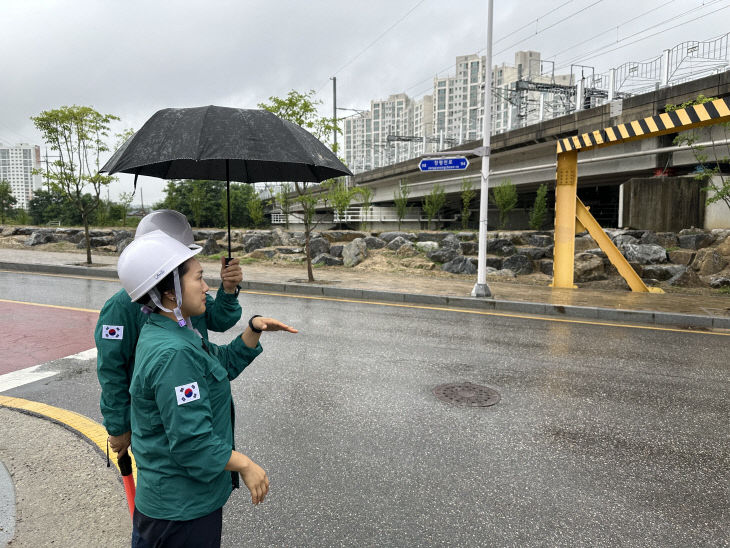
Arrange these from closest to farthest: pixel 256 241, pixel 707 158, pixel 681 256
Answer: pixel 681 256
pixel 707 158
pixel 256 241

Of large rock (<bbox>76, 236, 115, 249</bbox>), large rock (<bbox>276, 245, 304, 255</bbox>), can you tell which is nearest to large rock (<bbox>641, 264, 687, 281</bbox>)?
large rock (<bbox>276, 245, 304, 255</bbox>)

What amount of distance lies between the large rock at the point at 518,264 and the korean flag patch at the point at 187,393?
541 inches

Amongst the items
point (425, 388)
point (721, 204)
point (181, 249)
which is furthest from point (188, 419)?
point (721, 204)

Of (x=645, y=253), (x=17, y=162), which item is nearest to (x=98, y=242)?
(x=645, y=253)

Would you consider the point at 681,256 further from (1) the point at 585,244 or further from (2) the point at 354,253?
(2) the point at 354,253

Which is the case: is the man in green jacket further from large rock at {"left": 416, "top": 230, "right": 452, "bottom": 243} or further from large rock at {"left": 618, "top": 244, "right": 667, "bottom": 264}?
large rock at {"left": 416, "top": 230, "right": 452, "bottom": 243}

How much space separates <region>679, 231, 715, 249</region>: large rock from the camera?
1332cm

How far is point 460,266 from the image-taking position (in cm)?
1477

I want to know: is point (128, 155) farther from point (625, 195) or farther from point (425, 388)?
point (625, 195)

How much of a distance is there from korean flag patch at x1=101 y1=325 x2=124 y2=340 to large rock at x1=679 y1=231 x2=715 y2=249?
50.1 feet

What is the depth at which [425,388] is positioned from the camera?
4.94m

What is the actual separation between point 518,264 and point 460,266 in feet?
5.56

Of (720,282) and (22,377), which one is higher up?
(720,282)

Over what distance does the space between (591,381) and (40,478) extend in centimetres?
497
